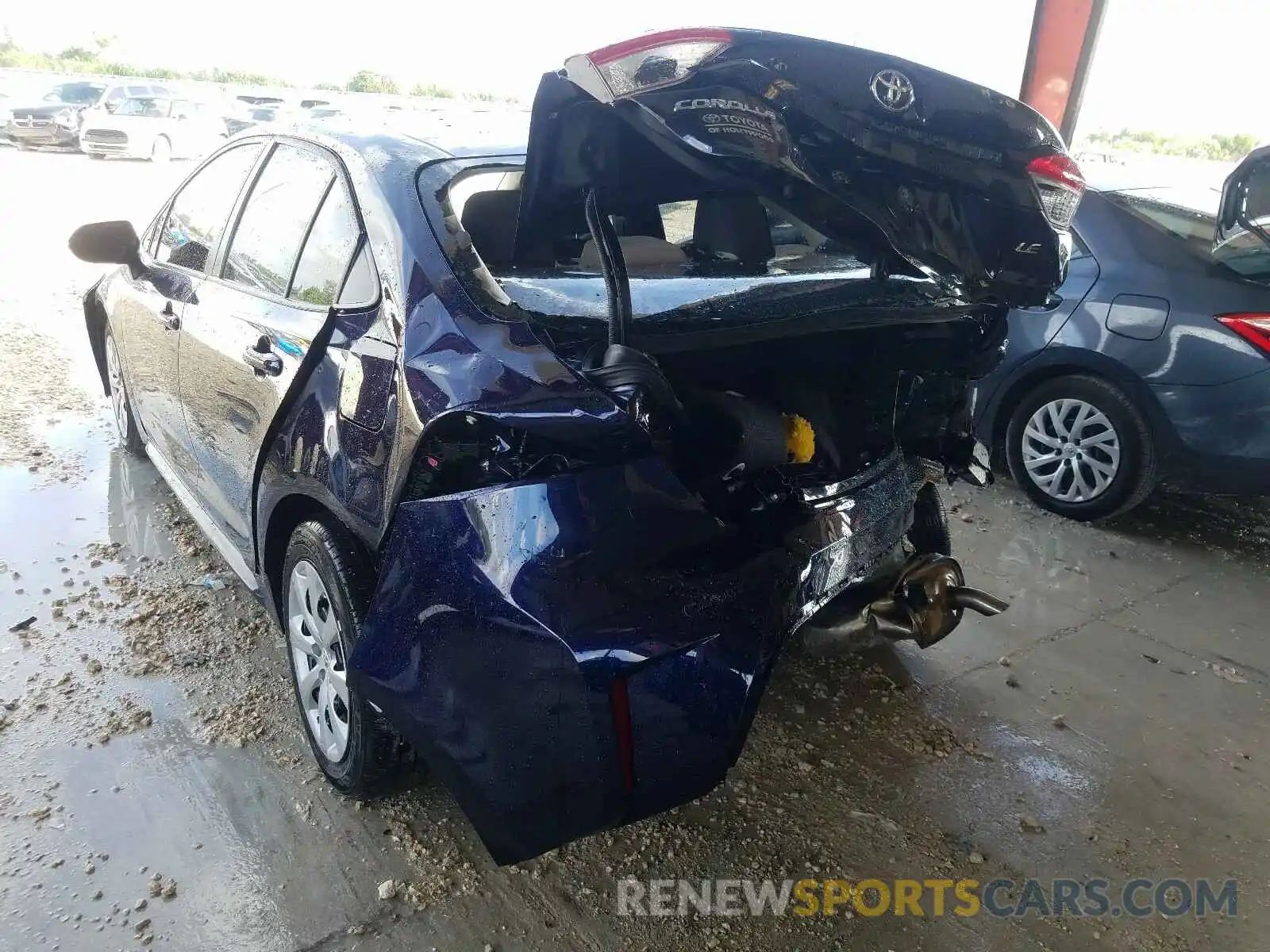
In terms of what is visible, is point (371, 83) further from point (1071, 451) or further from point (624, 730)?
point (624, 730)

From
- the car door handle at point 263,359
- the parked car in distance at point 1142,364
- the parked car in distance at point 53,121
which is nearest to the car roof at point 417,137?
the car door handle at point 263,359

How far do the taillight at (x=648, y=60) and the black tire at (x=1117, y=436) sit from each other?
312cm

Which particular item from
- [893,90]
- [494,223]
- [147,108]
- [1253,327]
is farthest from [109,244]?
[147,108]

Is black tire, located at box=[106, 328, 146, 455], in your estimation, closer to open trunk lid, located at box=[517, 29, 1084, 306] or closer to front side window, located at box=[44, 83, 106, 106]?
open trunk lid, located at box=[517, 29, 1084, 306]

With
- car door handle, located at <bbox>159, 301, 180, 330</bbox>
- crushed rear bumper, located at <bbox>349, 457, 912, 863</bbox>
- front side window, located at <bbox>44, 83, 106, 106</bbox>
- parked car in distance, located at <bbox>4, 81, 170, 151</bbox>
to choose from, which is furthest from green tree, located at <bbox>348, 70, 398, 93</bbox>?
crushed rear bumper, located at <bbox>349, 457, 912, 863</bbox>

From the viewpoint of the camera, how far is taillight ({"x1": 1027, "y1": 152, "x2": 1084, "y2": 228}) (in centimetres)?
183

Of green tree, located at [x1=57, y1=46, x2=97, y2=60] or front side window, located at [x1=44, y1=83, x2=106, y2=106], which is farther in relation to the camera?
green tree, located at [x1=57, y1=46, x2=97, y2=60]

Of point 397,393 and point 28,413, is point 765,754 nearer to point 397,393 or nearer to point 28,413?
point 397,393

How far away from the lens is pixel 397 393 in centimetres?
178

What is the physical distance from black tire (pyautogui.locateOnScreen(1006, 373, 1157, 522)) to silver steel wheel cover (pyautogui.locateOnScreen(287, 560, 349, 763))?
3.41 metres

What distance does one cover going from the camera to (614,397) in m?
1.57

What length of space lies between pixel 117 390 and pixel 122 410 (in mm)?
116

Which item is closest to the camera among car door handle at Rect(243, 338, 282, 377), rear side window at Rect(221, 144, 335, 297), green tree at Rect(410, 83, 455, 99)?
Answer: car door handle at Rect(243, 338, 282, 377)

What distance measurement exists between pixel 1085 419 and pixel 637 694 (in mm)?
3323
